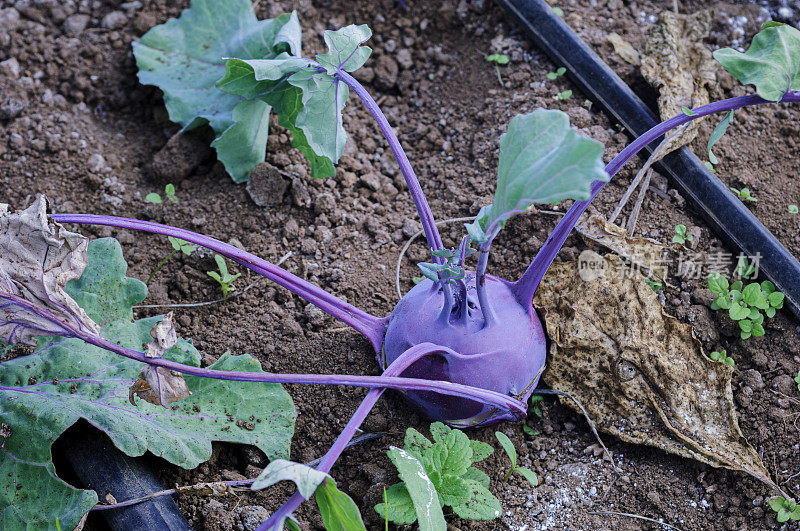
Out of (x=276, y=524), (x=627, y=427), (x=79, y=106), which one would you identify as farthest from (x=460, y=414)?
(x=79, y=106)

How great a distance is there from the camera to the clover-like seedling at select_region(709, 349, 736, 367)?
1653 millimetres

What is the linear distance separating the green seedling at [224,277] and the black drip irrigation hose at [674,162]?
123 cm

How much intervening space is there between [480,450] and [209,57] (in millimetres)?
1465

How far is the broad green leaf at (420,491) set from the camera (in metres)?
1.22

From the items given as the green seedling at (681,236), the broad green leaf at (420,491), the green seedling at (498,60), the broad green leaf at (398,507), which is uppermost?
the green seedling at (498,60)

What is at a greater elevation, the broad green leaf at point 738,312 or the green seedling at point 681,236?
the green seedling at point 681,236

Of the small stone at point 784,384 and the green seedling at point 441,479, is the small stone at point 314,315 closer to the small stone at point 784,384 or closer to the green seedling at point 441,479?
the green seedling at point 441,479

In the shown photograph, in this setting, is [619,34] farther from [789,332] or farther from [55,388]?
[55,388]

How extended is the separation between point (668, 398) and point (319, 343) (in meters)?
0.89

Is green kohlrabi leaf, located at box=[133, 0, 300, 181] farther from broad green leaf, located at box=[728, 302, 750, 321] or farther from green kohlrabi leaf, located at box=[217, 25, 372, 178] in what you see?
broad green leaf, located at box=[728, 302, 750, 321]

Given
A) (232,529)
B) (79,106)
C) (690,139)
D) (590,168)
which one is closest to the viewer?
(590,168)

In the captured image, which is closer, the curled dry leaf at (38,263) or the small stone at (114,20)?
the curled dry leaf at (38,263)

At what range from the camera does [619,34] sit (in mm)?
2236

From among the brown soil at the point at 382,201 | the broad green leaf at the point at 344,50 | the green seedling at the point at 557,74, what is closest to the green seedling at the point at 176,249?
the brown soil at the point at 382,201
